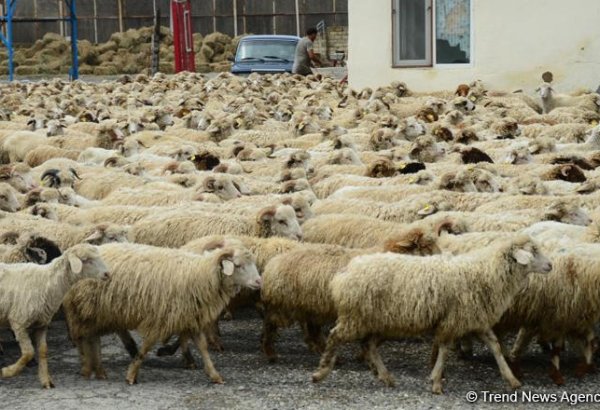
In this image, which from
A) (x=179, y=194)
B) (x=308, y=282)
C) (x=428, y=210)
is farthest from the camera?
(x=179, y=194)

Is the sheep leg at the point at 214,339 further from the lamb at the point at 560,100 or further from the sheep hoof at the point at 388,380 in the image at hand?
the lamb at the point at 560,100

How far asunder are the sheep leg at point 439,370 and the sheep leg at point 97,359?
7.35 ft

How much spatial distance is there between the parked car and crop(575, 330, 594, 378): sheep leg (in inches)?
918

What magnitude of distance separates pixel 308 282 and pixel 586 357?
1971 millimetres

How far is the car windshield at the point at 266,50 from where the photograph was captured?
3170cm

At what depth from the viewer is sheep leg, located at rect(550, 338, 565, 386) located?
779cm

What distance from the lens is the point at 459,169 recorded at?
38.1 feet

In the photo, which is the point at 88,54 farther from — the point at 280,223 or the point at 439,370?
the point at 439,370

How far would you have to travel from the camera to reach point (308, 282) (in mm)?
8070

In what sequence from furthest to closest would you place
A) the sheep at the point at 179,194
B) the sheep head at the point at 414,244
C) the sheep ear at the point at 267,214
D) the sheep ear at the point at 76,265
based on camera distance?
1. the sheep at the point at 179,194
2. the sheep ear at the point at 267,214
3. the sheep head at the point at 414,244
4. the sheep ear at the point at 76,265

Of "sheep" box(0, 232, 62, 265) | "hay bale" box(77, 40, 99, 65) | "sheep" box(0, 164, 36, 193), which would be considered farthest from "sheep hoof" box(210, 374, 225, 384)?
"hay bale" box(77, 40, 99, 65)

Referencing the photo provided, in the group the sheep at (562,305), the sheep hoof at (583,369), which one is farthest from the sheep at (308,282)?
the sheep hoof at (583,369)

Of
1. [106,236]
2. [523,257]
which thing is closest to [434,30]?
[106,236]

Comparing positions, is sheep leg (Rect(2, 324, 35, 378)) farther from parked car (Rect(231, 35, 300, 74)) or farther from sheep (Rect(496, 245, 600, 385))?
parked car (Rect(231, 35, 300, 74))
